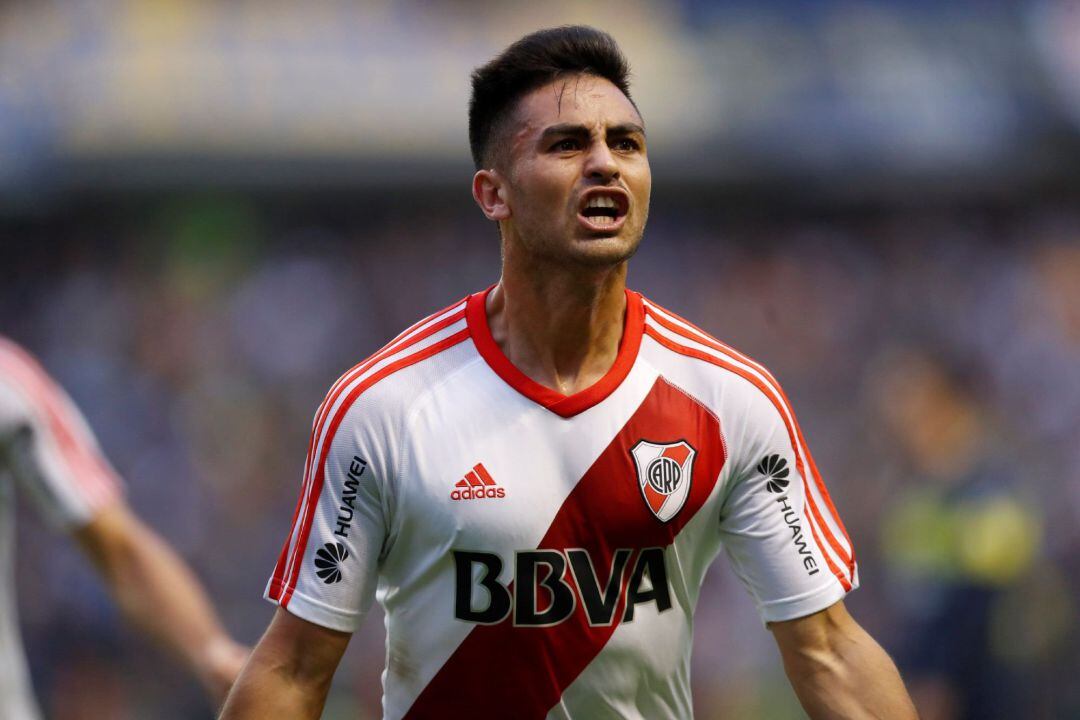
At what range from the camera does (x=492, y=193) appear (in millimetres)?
3697

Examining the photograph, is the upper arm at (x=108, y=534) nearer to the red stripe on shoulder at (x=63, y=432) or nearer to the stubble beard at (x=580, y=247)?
the red stripe on shoulder at (x=63, y=432)

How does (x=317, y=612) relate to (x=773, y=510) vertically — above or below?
below

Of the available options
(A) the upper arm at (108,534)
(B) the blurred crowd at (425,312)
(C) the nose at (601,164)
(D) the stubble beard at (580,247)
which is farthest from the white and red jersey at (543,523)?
(B) the blurred crowd at (425,312)

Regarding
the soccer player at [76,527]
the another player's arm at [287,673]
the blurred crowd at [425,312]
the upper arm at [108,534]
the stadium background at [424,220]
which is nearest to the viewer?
the another player's arm at [287,673]

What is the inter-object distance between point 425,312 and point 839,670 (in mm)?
9687

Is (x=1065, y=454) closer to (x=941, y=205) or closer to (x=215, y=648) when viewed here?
(x=941, y=205)

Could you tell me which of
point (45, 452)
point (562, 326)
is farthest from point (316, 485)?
point (45, 452)

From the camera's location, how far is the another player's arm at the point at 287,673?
339 centimetres

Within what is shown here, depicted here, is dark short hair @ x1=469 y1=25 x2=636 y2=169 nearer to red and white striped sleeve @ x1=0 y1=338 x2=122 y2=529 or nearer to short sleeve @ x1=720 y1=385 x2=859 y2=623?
short sleeve @ x1=720 y1=385 x2=859 y2=623

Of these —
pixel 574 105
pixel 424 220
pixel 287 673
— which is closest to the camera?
pixel 287 673

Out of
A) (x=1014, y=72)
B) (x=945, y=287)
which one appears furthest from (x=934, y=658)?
(x=1014, y=72)

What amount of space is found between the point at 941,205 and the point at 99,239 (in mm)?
7360

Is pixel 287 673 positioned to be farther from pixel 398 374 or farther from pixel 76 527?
pixel 76 527

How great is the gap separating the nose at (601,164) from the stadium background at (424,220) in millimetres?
7570
